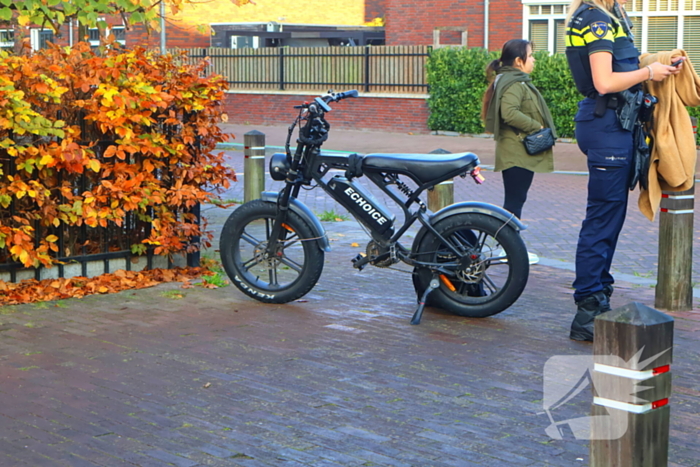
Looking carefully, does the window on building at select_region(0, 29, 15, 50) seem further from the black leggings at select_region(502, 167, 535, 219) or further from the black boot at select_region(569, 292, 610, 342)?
the black boot at select_region(569, 292, 610, 342)

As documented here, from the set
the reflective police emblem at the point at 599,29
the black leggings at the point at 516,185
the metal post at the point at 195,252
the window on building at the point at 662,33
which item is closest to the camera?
the reflective police emblem at the point at 599,29

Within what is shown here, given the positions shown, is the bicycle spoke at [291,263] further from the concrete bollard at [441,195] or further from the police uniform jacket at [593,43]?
the police uniform jacket at [593,43]

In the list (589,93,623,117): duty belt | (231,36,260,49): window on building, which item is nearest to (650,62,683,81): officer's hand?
(589,93,623,117): duty belt

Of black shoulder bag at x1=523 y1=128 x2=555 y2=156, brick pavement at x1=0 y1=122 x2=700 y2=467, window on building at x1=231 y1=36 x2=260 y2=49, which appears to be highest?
window on building at x1=231 y1=36 x2=260 y2=49

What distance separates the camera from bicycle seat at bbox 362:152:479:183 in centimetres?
611

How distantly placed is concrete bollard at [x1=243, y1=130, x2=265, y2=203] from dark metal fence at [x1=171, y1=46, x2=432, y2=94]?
11.8 m

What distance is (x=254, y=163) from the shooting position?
10.6m

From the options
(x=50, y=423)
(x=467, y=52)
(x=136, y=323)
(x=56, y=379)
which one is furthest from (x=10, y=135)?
(x=467, y=52)

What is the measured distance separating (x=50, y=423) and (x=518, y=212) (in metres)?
4.59

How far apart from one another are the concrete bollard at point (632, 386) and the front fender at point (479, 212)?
10.0 feet

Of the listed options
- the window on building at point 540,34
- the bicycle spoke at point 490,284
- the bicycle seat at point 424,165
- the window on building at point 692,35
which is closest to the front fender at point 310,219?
the bicycle seat at point 424,165

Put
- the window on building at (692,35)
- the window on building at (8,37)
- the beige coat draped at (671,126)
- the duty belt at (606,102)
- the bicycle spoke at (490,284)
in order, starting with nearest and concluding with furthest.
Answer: the duty belt at (606,102)
the beige coat draped at (671,126)
the bicycle spoke at (490,284)
the window on building at (8,37)
the window on building at (692,35)

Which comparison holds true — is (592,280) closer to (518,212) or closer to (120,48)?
(518,212)

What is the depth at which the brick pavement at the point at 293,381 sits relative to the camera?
3.90 metres
